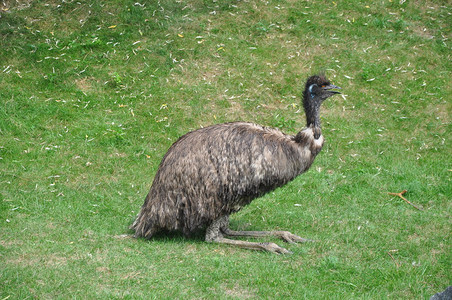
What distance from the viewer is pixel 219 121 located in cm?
1166

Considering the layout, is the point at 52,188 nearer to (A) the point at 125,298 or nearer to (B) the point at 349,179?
(A) the point at 125,298

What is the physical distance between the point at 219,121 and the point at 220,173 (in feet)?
14.3

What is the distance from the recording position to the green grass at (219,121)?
262 inches

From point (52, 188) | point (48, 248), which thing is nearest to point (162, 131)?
point (52, 188)

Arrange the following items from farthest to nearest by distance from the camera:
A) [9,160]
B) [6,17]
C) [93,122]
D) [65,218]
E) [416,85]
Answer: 1. [6,17]
2. [416,85]
3. [93,122]
4. [9,160]
5. [65,218]

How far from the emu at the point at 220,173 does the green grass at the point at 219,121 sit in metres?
0.33

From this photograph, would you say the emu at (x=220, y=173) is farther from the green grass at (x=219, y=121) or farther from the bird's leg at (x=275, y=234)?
the green grass at (x=219, y=121)

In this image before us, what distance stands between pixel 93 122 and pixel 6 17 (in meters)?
4.39

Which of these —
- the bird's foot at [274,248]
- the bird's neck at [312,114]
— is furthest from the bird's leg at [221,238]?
the bird's neck at [312,114]

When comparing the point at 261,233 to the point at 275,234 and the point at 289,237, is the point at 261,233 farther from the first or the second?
the point at 289,237

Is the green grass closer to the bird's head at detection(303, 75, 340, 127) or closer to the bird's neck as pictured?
the bird's neck

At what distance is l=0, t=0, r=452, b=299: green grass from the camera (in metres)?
6.65

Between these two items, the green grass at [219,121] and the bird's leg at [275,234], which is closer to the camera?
the green grass at [219,121]

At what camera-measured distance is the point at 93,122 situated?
11195 millimetres
